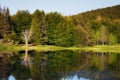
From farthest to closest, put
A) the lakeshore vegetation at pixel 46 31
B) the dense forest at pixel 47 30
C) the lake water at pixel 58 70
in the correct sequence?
the dense forest at pixel 47 30 < the lakeshore vegetation at pixel 46 31 < the lake water at pixel 58 70

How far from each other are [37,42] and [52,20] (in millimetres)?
12690

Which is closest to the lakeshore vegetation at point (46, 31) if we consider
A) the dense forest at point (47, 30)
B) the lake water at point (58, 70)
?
the dense forest at point (47, 30)

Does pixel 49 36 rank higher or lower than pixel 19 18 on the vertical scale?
lower

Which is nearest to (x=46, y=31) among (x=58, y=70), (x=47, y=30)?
(x=47, y=30)

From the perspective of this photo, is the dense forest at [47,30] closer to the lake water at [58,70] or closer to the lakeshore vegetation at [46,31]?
the lakeshore vegetation at [46,31]

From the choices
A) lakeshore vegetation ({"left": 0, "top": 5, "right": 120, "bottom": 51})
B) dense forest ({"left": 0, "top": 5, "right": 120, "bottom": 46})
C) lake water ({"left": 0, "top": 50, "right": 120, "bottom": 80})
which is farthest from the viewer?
dense forest ({"left": 0, "top": 5, "right": 120, "bottom": 46})

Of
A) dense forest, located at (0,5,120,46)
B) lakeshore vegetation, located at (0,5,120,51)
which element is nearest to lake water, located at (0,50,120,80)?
lakeshore vegetation, located at (0,5,120,51)

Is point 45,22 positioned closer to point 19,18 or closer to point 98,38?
point 19,18

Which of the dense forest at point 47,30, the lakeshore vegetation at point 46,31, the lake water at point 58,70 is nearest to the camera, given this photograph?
the lake water at point 58,70

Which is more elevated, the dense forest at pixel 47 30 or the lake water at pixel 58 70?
the dense forest at pixel 47 30

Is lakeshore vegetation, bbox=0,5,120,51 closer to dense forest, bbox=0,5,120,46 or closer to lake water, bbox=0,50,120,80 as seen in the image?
dense forest, bbox=0,5,120,46

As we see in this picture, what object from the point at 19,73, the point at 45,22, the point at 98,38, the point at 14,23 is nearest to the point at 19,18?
the point at 14,23

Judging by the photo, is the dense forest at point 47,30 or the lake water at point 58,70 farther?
the dense forest at point 47,30

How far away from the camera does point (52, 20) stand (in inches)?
3770
